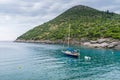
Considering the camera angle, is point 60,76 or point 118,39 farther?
point 118,39

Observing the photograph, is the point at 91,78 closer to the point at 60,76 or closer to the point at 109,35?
the point at 60,76

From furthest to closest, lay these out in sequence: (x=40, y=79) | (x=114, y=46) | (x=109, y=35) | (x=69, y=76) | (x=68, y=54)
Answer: (x=109, y=35), (x=114, y=46), (x=68, y=54), (x=69, y=76), (x=40, y=79)

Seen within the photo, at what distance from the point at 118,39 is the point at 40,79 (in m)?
135

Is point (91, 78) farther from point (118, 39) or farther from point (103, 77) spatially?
point (118, 39)

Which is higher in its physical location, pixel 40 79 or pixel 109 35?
pixel 109 35

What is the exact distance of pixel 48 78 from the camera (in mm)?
58906

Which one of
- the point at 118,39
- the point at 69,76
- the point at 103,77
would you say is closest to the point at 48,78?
the point at 69,76

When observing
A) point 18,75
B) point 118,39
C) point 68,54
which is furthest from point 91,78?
point 118,39

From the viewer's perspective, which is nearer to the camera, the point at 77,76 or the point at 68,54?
the point at 77,76

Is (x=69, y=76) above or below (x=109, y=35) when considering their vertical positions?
below

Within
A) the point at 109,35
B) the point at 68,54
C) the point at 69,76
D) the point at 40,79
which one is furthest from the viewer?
the point at 109,35

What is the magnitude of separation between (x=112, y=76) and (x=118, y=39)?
123 m

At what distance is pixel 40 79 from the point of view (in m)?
57.9

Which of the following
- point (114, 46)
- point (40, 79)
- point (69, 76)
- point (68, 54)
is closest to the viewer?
point (40, 79)
